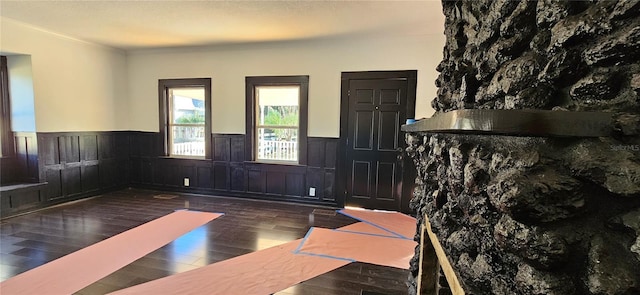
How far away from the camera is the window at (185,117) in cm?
542

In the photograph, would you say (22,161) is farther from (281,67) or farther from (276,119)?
(281,67)

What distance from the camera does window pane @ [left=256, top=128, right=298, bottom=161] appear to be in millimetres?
5105

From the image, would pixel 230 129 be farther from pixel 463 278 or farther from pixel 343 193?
pixel 463 278

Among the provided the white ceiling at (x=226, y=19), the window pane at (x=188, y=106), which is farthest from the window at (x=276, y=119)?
the window pane at (x=188, y=106)

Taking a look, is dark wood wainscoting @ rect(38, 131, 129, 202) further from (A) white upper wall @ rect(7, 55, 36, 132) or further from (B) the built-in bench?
(A) white upper wall @ rect(7, 55, 36, 132)

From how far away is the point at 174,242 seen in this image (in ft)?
10.9

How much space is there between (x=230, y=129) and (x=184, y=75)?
139cm

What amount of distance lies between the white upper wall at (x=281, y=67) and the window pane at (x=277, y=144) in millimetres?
377

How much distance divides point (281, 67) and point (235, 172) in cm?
211

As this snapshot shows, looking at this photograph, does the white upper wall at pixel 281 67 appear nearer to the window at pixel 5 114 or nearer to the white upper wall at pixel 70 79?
the white upper wall at pixel 70 79

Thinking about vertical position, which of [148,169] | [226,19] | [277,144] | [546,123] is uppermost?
[226,19]

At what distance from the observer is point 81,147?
5043 mm

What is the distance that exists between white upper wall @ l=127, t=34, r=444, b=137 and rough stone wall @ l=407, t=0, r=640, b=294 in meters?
3.78

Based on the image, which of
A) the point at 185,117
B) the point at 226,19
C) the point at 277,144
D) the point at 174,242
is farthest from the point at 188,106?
the point at 174,242
